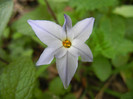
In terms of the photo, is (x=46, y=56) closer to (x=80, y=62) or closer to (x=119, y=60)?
(x=80, y=62)

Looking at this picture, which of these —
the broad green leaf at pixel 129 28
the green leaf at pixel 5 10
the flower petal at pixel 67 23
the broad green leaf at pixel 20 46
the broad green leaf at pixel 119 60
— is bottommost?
the broad green leaf at pixel 119 60

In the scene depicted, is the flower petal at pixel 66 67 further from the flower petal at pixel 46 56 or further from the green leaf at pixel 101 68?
the green leaf at pixel 101 68

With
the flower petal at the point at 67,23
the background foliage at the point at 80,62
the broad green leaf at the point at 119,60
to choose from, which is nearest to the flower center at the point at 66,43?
the flower petal at the point at 67,23

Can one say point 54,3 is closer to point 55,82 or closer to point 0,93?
point 55,82

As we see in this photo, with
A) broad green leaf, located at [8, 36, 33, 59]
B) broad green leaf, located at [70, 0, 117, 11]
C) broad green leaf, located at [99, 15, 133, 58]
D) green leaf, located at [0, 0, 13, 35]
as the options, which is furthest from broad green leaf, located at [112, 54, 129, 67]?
green leaf, located at [0, 0, 13, 35]

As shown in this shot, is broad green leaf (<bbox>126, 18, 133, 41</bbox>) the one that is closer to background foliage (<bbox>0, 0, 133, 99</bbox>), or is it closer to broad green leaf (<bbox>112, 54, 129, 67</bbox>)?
background foliage (<bbox>0, 0, 133, 99</bbox>)

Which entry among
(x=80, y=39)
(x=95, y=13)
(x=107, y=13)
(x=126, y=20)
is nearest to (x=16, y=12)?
(x=95, y=13)
